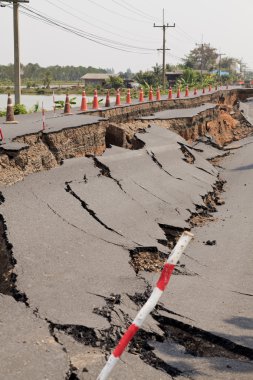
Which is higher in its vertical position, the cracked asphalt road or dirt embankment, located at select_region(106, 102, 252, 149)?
dirt embankment, located at select_region(106, 102, 252, 149)

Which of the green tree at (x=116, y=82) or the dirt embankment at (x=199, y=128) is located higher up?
the green tree at (x=116, y=82)

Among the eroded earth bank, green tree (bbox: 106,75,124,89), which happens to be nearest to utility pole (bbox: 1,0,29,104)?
the eroded earth bank

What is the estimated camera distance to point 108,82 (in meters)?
93.6

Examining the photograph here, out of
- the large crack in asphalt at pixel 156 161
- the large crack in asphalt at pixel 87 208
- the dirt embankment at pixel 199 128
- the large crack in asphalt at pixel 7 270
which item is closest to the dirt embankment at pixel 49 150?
the dirt embankment at pixel 199 128

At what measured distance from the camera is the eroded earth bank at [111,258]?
5.20 m

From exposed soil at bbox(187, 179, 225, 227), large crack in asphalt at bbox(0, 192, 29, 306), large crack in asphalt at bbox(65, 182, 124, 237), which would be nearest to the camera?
large crack in asphalt at bbox(0, 192, 29, 306)

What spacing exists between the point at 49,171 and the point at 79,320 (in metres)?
5.22

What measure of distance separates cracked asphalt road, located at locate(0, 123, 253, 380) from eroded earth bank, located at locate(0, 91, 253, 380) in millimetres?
18

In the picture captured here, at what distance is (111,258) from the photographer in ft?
25.1

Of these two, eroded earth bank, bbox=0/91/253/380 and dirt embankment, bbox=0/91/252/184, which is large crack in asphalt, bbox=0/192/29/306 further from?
dirt embankment, bbox=0/91/252/184

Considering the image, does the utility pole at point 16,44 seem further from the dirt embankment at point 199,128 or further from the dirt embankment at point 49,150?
the dirt embankment at point 49,150

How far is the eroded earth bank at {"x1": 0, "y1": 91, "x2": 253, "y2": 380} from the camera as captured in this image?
5.20 metres

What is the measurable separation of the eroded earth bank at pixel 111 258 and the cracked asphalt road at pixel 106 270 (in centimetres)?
2

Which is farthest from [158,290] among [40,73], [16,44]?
[40,73]
